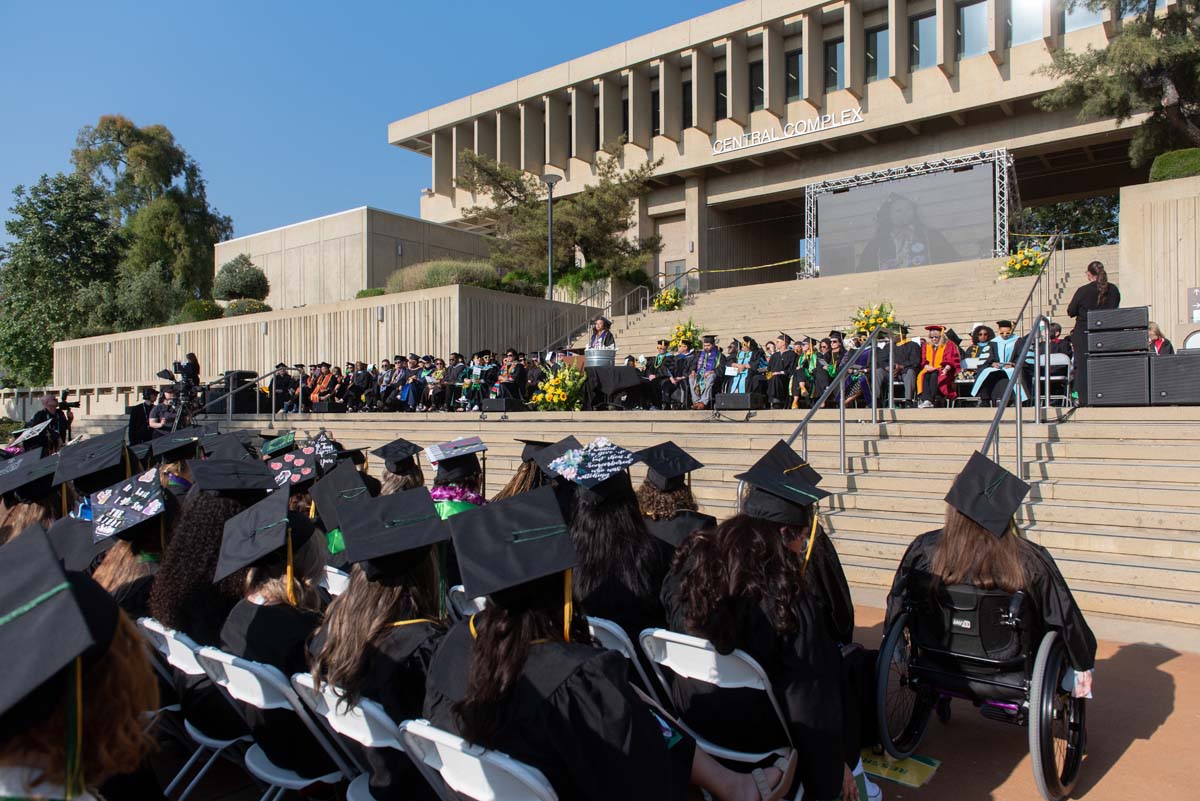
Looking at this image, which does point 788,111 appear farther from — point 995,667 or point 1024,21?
point 995,667

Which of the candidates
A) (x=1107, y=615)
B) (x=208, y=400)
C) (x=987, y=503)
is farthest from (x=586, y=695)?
(x=208, y=400)

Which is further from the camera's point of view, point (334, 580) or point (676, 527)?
point (334, 580)

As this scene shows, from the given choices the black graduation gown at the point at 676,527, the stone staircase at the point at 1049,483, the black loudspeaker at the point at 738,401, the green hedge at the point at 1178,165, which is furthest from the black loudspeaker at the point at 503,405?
the green hedge at the point at 1178,165

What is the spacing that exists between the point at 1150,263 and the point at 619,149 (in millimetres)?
16925

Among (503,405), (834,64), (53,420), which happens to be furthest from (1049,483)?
(834,64)

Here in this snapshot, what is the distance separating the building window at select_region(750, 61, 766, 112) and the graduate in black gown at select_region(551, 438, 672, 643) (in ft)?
93.2

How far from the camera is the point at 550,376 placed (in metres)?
12.8

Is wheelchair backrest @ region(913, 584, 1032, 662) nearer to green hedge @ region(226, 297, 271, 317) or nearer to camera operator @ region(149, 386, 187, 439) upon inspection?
camera operator @ region(149, 386, 187, 439)

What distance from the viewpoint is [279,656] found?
107 inches

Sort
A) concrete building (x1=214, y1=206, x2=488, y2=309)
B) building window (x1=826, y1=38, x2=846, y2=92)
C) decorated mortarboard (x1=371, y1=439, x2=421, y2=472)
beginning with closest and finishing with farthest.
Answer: decorated mortarboard (x1=371, y1=439, x2=421, y2=472) < building window (x1=826, y1=38, x2=846, y2=92) < concrete building (x1=214, y1=206, x2=488, y2=309)

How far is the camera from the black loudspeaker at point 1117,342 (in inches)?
303

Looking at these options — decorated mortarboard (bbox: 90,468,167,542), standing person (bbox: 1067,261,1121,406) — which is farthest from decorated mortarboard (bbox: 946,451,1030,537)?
standing person (bbox: 1067,261,1121,406)

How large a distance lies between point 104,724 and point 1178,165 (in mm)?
16356

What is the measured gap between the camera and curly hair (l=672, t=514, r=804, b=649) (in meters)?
2.48
